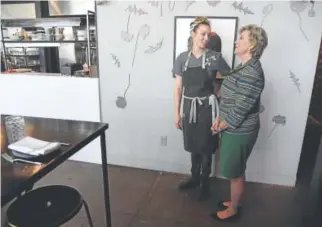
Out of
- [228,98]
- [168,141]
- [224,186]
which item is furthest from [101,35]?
[224,186]

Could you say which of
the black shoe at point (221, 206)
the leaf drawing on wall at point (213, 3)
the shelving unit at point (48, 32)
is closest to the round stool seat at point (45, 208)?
the black shoe at point (221, 206)

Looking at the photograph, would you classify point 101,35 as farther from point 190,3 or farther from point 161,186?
point 161,186

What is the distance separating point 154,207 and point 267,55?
63.0 inches

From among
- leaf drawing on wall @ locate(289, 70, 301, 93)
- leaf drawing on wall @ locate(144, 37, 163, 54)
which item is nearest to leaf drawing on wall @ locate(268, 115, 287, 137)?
leaf drawing on wall @ locate(289, 70, 301, 93)

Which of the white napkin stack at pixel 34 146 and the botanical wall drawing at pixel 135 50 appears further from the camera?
the botanical wall drawing at pixel 135 50

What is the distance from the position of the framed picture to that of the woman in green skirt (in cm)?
50

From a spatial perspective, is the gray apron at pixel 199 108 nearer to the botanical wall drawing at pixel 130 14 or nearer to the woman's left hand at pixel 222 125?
the woman's left hand at pixel 222 125

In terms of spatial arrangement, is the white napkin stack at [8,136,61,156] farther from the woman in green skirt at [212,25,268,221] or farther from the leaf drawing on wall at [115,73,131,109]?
the leaf drawing on wall at [115,73,131,109]

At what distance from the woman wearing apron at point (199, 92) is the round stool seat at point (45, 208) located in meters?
1.09

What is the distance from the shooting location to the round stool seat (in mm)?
1330

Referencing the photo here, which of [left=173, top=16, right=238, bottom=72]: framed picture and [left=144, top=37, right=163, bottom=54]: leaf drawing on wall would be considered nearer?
[left=173, top=16, right=238, bottom=72]: framed picture

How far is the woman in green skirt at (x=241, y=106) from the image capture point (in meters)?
1.79

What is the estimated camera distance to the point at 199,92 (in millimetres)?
2182

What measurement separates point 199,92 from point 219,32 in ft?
2.04
